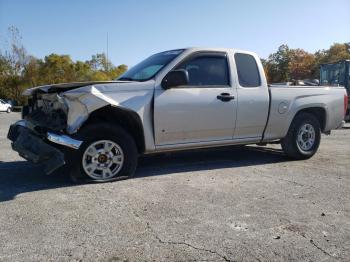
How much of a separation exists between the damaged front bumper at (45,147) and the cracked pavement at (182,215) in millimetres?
359

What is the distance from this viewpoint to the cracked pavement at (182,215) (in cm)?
331

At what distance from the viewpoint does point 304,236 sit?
3.66 meters

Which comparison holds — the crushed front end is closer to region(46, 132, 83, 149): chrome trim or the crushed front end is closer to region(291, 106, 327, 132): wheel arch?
region(46, 132, 83, 149): chrome trim

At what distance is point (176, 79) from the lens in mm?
5691

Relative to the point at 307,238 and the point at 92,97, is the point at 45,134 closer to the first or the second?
the point at 92,97

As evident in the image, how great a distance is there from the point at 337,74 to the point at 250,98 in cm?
1246

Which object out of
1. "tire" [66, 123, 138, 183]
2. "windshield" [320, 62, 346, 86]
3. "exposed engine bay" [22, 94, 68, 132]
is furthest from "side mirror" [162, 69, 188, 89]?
"windshield" [320, 62, 346, 86]

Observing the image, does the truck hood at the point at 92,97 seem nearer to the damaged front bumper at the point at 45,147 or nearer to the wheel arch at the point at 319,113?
the damaged front bumper at the point at 45,147

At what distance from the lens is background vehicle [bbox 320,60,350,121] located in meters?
16.8

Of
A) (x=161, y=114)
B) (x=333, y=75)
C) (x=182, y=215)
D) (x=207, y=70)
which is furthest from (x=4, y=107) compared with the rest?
(x=182, y=215)

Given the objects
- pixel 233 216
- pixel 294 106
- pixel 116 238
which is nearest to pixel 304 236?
pixel 233 216

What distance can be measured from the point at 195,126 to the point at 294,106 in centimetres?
210

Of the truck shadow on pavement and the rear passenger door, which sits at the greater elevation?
the rear passenger door

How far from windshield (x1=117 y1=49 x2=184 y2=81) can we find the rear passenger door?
113 cm
